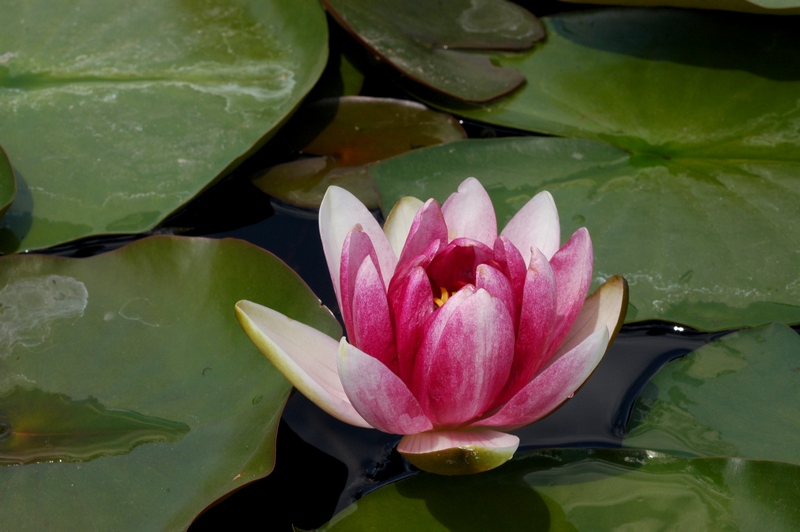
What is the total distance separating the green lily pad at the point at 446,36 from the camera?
2.07 m

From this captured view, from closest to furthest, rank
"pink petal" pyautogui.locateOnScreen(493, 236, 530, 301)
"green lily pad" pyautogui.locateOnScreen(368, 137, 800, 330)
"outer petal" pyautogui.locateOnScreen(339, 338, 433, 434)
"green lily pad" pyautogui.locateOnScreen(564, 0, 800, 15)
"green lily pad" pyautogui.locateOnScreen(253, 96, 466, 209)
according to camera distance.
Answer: "outer petal" pyautogui.locateOnScreen(339, 338, 433, 434) < "pink petal" pyautogui.locateOnScreen(493, 236, 530, 301) < "green lily pad" pyautogui.locateOnScreen(368, 137, 800, 330) < "green lily pad" pyautogui.locateOnScreen(564, 0, 800, 15) < "green lily pad" pyautogui.locateOnScreen(253, 96, 466, 209)

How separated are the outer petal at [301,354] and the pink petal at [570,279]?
41cm

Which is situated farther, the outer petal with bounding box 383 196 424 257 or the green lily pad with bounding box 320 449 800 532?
the outer petal with bounding box 383 196 424 257

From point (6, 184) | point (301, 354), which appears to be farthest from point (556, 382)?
point (6, 184)

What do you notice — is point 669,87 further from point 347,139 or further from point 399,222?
point 399,222

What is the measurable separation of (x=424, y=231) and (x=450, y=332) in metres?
0.25

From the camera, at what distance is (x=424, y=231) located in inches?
46.5

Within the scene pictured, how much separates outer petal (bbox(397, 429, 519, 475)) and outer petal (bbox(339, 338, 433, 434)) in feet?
0.15

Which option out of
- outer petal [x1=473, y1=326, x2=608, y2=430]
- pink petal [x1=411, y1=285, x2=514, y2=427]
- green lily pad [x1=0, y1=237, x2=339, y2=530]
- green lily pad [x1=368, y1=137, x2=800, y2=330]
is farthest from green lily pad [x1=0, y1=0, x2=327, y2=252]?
outer petal [x1=473, y1=326, x2=608, y2=430]

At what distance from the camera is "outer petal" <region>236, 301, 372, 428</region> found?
1078 mm

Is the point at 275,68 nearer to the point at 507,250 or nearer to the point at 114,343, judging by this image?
the point at 114,343

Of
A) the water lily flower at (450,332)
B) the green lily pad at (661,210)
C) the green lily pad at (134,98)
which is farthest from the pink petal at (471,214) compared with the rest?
the green lily pad at (134,98)

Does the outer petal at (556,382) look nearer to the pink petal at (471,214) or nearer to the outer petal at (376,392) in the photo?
the outer petal at (376,392)

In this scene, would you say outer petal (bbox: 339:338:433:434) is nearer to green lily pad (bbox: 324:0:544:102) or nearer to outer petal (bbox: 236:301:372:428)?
outer petal (bbox: 236:301:372:428)
